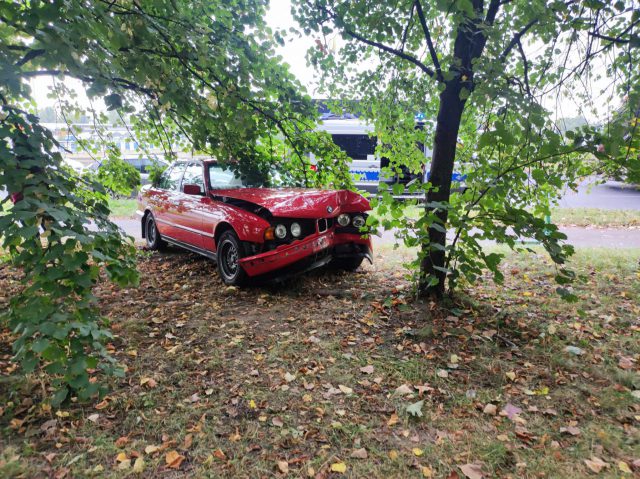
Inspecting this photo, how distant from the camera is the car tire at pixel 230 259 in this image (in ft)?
16.0

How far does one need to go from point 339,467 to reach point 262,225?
2.84 m

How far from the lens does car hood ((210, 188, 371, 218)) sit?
15.2 ft

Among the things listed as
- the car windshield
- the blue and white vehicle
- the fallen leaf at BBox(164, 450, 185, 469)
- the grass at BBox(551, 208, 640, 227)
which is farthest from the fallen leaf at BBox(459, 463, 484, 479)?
the blue and white vehicle

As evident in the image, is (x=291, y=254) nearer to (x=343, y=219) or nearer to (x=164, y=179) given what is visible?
(x=343, y=219)

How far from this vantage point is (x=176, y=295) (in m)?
5.02

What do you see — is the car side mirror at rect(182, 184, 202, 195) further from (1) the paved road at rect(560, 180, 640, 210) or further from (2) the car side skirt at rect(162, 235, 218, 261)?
(1) the paved road at rect(560, 180, 640, 210)

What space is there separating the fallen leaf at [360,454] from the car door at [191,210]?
3.87 m

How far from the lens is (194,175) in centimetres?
604

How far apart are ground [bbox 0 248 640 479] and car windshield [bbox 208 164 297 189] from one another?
5.36 feet

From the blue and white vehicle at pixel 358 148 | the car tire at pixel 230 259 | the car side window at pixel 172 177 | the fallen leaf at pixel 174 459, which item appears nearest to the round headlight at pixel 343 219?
the car tire at pixel 230 259

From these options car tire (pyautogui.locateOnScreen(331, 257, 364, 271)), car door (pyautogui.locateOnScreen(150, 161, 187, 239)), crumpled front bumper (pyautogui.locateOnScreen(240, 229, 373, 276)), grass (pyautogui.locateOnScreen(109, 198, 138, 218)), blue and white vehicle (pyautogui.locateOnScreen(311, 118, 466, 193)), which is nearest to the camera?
crumpled front bumper (pyautogui.locateOnScreen(240, 229, 373, 276))

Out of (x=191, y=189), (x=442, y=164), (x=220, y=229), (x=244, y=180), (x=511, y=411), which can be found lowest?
(x=511, y=411)

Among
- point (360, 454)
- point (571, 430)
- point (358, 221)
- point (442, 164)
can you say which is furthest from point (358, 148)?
point (360, 454)

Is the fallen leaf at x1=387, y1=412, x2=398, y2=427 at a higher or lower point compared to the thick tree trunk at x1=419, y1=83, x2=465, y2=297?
lower
